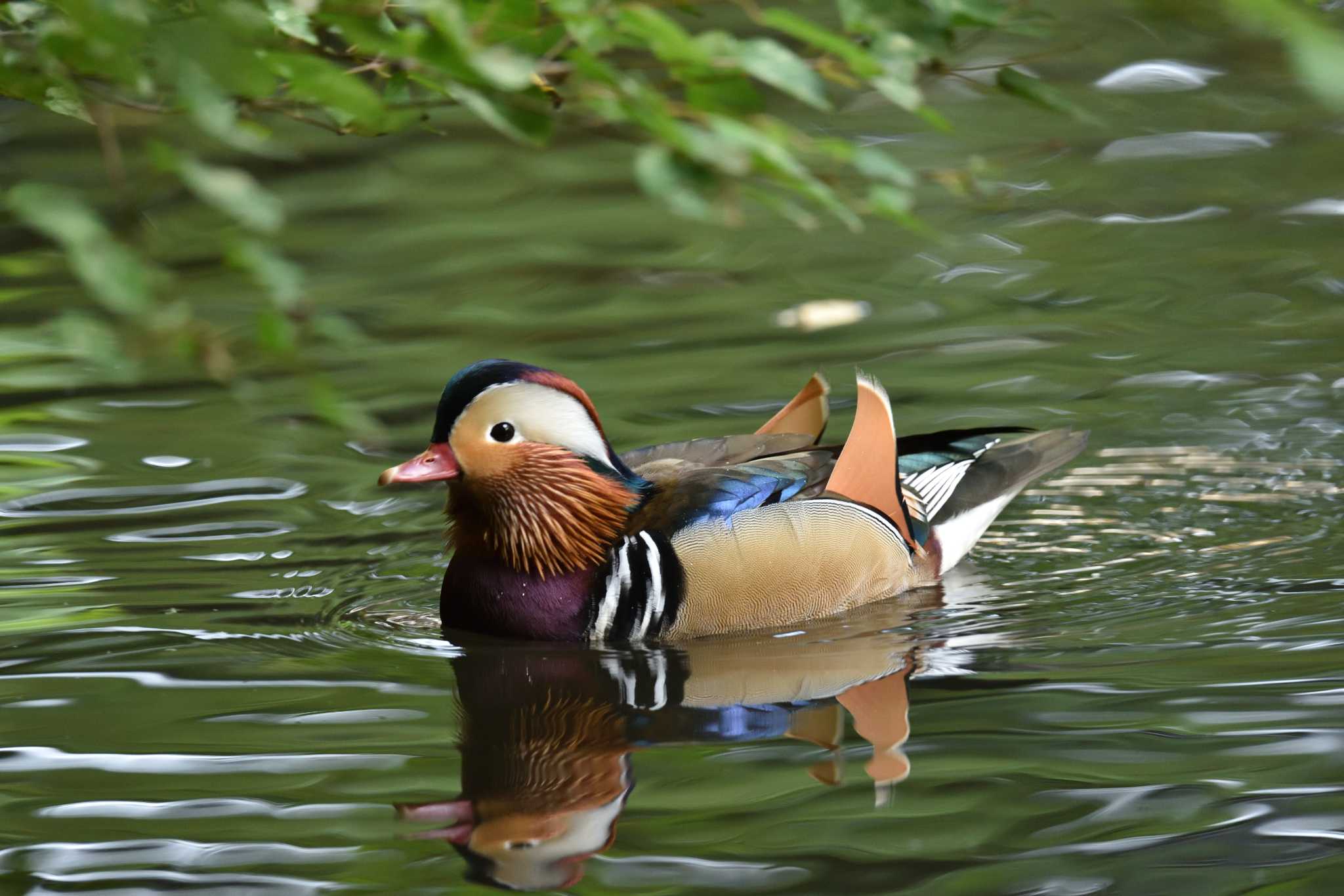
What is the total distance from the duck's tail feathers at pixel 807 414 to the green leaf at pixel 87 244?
148 inches

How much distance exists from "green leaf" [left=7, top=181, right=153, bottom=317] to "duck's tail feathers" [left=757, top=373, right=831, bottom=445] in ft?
12.3

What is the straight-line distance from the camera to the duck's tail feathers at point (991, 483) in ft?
18.1

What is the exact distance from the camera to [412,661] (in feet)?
15.9

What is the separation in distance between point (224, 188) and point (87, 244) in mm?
179

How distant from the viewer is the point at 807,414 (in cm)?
567

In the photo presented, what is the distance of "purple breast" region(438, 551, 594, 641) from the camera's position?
4.93 m

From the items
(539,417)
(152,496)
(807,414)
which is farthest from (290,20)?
(152,496)

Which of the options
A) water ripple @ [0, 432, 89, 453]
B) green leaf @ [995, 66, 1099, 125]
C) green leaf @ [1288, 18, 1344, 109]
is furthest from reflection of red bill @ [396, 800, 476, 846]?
water ripple @ [0, 432, 89, 453]

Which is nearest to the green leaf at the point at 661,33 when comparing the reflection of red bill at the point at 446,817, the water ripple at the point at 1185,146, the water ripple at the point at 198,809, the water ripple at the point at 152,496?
the reflection of red bill at the point at 446,817

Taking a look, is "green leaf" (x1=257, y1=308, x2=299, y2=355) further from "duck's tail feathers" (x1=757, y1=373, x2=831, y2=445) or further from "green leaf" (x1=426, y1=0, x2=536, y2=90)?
"duck's tail feathers" (x1=757, y1=373, x2=831, y2=445)

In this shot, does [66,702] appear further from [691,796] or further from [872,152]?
[872,152]

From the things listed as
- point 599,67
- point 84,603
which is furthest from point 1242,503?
point 599,67

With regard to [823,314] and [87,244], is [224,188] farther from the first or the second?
[823,314]

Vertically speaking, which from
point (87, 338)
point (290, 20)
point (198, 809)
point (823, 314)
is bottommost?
point (198, 809)
